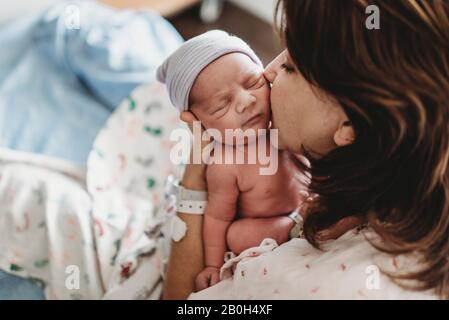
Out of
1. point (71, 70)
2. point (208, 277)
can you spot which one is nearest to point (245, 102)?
point (208, 277)

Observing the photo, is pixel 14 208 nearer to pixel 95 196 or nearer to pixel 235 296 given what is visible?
pixel 95 196

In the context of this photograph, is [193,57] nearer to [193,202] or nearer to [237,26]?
[193,202]

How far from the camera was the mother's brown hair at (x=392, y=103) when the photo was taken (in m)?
0.71

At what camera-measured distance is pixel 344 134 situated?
0.80 metres

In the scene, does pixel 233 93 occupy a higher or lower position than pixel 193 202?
higher

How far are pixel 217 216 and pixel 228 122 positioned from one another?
0.59 ft

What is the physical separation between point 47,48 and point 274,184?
2.57 ft

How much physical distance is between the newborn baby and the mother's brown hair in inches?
5.4

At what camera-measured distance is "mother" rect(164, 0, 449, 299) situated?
72 centimetres

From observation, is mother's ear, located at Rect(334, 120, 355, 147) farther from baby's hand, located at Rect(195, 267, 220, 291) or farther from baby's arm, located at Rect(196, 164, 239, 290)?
baby's hand, located at Rect(195, 267, 220, 291)

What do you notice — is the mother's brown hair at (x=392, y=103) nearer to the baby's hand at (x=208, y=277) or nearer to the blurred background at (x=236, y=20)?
the baby's hand at (x=208, y=277)

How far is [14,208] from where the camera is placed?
1114mm

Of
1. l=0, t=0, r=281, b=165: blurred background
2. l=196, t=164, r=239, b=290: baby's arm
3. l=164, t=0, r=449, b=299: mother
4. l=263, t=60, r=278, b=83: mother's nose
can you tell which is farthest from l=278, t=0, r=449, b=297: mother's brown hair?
l=0, t=0, r=281, b=165: blurred background
